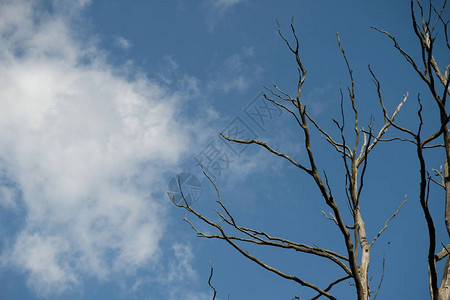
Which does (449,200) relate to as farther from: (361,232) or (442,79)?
(442,79)

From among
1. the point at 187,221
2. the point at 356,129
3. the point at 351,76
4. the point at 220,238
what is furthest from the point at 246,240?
the point at 351,76

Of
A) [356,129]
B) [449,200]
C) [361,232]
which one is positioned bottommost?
[449,200]

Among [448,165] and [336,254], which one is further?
[336,254]

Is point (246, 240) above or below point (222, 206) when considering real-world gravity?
below

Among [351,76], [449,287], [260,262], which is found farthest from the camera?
[351,76]

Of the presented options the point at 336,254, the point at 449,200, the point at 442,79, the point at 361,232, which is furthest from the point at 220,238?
the point at 442,79

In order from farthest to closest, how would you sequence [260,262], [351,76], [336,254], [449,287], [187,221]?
1. [187,221]
2. [336,254]
3. [351,76]
4. [260,262]
5. [449,287]

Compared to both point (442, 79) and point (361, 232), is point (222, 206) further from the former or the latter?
point (442, 79)

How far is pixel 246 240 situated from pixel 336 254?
52 centimetres

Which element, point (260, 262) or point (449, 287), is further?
point (260, 262)

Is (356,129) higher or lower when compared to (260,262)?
higher

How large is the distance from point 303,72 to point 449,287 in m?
1.16

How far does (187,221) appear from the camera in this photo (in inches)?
81.7

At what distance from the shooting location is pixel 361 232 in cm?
197
